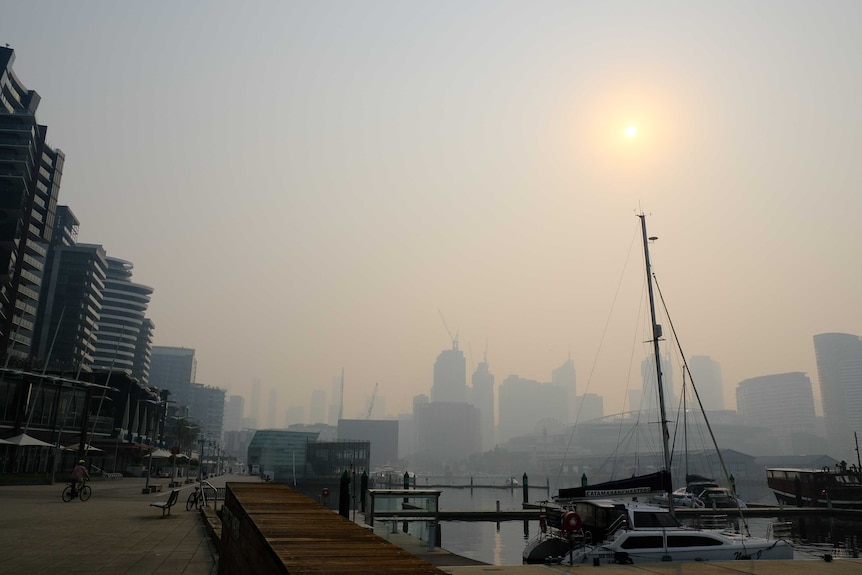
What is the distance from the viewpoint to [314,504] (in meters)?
11.9

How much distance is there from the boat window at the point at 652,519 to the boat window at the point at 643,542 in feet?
2.22

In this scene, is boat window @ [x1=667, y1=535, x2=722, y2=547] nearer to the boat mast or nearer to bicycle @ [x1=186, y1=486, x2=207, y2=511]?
the boat mast

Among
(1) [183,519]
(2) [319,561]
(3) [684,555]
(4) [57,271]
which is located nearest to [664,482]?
(3) [684,555]

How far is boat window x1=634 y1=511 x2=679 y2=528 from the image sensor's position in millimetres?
23172

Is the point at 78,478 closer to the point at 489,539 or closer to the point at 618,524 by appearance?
the point at 489,539

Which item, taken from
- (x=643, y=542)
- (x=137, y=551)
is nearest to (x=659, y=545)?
(x=643, y=542)

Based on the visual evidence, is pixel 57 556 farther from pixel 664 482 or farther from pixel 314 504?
pixel 664 482

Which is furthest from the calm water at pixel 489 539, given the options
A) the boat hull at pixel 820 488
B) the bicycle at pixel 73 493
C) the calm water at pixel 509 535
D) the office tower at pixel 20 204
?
the office tower at pixel 20 204

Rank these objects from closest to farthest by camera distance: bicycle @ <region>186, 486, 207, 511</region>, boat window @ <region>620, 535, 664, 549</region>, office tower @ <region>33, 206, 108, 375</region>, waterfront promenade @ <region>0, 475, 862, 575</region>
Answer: waterfront promenade @ <region>0, 475, 862, 575</region> → boat window @ <region>620, 535, 664, 549</region> → bicycle @ <region>186, 486, 207, 511</region> → office tower @ <region>33, 206, 108, 375</region>

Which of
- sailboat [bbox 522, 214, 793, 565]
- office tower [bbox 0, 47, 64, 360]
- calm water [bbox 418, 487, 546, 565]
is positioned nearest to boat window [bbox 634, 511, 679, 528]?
sailboat [bbox 522, 214, 793, 565]

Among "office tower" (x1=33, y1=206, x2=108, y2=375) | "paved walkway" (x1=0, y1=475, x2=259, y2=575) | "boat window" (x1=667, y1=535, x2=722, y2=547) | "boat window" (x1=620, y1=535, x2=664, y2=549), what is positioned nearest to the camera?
"paved walkway" (x1=0, y1=475, x2=259, y2=575)

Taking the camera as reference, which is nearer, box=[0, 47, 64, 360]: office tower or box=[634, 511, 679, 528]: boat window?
box=[634, 511, 679, 528]: boat window

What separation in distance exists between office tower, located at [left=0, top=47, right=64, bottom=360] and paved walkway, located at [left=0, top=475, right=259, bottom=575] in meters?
88.6

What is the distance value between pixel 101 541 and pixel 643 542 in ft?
61.2
